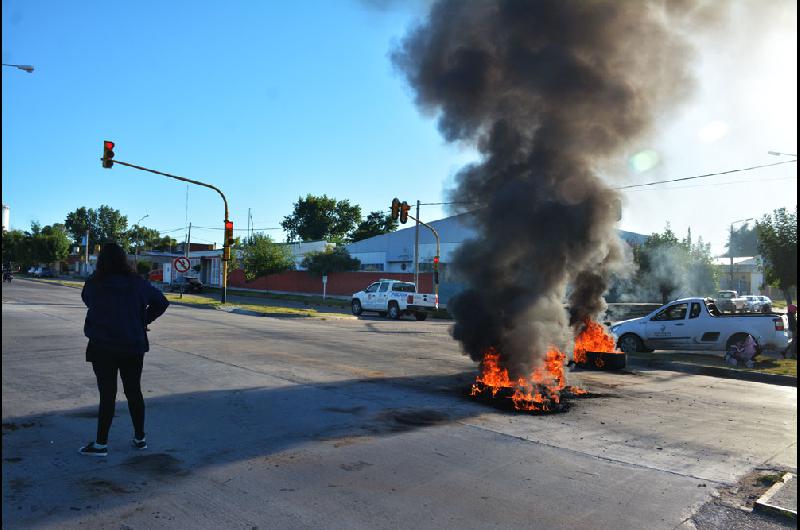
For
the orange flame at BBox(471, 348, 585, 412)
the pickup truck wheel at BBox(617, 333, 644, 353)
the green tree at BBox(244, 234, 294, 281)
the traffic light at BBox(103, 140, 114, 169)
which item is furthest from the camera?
the green tree at BBox(244, 234, 294, 281)

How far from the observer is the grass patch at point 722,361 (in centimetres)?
1080

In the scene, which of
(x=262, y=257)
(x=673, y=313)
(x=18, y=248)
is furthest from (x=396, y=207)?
(x=18, y=248)

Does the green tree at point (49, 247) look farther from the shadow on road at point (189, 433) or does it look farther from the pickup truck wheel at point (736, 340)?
the pickup truck wheel at point (736, 340)

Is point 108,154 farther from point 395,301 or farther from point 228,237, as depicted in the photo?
point 395,301

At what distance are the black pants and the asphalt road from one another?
0.94 ft

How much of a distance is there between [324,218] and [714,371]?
2645 inches

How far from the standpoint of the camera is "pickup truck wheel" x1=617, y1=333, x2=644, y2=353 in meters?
13.6

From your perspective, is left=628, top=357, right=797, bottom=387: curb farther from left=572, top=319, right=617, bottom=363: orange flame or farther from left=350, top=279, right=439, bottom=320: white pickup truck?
left=350, top=279, right=439, bottom=320: white pickup truck

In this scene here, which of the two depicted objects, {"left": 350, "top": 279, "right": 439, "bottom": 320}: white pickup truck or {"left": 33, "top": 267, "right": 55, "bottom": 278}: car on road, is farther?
{"left": 33, "top": 267, "right": 55, "bottom": 278}: car on road

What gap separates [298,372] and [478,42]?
617 centimetres

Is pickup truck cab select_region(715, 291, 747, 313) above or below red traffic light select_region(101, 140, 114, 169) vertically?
below

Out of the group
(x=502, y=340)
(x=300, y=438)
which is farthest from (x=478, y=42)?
(x=300, y=438)

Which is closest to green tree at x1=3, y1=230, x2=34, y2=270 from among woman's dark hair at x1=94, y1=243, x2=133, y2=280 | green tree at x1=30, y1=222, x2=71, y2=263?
green tree at x1=30, y1=222, x2=71, y2=263

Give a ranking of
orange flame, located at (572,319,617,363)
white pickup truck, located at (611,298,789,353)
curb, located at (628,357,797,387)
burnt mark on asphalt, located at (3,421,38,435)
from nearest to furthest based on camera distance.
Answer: burnt mark on asphalt, located at (3,421,38,435), curb, located at (628,357,797,387), orange flame, located at (572,319,617,363), white pickup truck, located at (611,298,789,353)
